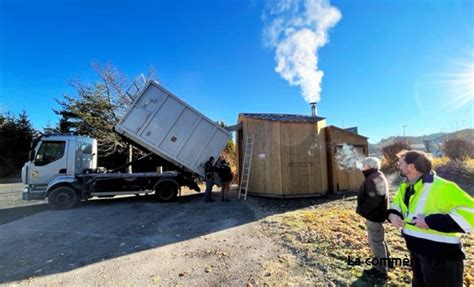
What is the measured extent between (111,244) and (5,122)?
91.8 ft

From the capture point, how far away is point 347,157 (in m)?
10.6

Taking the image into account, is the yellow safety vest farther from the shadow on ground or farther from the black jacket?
the shadow on ground

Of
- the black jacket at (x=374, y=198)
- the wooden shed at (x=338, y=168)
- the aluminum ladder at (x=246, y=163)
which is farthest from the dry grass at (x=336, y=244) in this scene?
the wooden shed at (x=338, y=168)

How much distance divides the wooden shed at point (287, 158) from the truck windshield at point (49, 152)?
6.87 m

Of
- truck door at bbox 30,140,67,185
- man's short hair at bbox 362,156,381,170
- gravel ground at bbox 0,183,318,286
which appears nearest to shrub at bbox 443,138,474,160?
gravel ground at bbox 0,183,318,286

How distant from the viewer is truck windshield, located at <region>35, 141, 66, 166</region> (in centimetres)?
774

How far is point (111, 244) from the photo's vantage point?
4.66m

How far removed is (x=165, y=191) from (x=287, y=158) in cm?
478

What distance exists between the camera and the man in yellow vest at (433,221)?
5.77 ft

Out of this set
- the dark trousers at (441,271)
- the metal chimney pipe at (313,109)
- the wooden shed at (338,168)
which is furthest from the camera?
the metal chimney pipe at (313,109)

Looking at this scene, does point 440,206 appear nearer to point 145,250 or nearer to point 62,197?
point 145,250

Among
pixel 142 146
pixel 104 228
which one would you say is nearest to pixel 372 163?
pixel 104 228

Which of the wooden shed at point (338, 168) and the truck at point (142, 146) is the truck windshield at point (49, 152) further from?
the wooden shed at point (338, 168)

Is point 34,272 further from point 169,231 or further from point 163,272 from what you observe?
point 169,231
